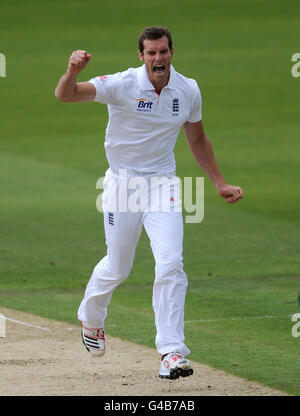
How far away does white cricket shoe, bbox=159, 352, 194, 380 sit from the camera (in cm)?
707

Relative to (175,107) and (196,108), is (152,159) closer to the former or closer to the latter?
(175,107)

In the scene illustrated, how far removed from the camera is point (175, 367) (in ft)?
23.2

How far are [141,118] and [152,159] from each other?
309 millimetres

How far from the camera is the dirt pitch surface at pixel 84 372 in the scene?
7.23m

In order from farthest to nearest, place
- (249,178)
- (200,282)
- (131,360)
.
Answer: (249,178), (200,282), (131,360)

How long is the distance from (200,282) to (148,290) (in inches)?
23.7

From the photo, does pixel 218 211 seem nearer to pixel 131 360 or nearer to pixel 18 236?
pixel 18 236

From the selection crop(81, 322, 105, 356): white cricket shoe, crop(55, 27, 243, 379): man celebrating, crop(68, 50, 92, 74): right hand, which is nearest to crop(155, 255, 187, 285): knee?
crop(55, 27, 243, 379): man celebrating

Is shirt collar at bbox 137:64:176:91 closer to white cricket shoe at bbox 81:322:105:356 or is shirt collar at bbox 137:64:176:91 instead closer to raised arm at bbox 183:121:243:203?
raised arm at bbox 183:121:243:203

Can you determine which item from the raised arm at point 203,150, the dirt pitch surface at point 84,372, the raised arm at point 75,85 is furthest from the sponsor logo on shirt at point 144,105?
the dirt pitch surface at point 84,372

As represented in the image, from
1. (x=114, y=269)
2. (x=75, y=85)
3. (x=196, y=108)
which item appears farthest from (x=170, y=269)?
(x=75, y=85)

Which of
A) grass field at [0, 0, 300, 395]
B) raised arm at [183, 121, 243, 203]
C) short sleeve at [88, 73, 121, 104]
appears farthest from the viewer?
grass field at [0, 0, 300, 395]

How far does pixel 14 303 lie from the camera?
997 centimetres
